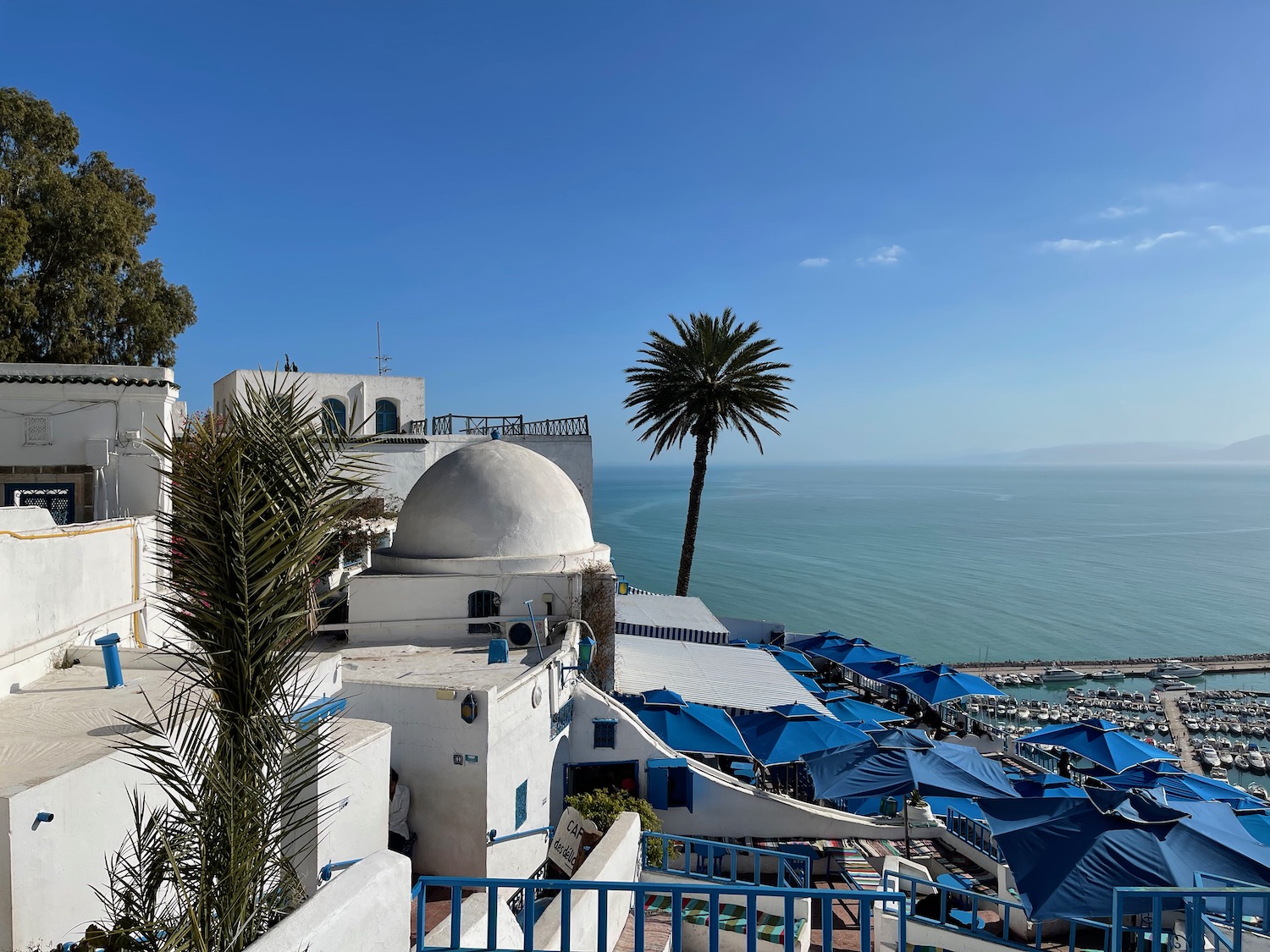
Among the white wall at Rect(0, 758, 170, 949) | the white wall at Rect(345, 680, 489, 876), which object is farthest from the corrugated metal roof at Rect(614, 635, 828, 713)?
the white wall at Rect(0, 758, 170, 949)

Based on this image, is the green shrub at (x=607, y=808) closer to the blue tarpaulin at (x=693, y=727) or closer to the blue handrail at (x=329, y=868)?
the blue tarpaulin at (x=693, y=727)

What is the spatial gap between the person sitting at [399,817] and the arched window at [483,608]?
5.29m

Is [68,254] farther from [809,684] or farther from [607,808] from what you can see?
[809,684]

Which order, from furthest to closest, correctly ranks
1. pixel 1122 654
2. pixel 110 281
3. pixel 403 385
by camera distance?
pixel 1122 654, pixel 403 385, pixel 110 281

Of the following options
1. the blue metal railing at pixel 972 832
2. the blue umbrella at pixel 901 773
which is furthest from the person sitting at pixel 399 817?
the blue metal railing at pixel 972 832

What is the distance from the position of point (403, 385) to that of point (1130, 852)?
95.1ft

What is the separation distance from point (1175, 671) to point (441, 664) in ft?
166

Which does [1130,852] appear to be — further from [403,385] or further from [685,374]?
[403,385]

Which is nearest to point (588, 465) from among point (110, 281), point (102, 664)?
point (110, 281)

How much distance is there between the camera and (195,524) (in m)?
4.62

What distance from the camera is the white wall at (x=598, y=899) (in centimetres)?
661

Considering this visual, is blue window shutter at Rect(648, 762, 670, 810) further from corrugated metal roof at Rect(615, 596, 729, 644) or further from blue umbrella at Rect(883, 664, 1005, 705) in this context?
blue umbrella at Rect(883, 664, 1005, 705)

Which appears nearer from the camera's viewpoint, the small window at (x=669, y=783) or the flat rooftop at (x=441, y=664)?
the flat rooftop at (x=441, y=664)

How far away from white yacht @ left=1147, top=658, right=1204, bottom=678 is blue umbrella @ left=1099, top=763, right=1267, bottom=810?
106 feet
